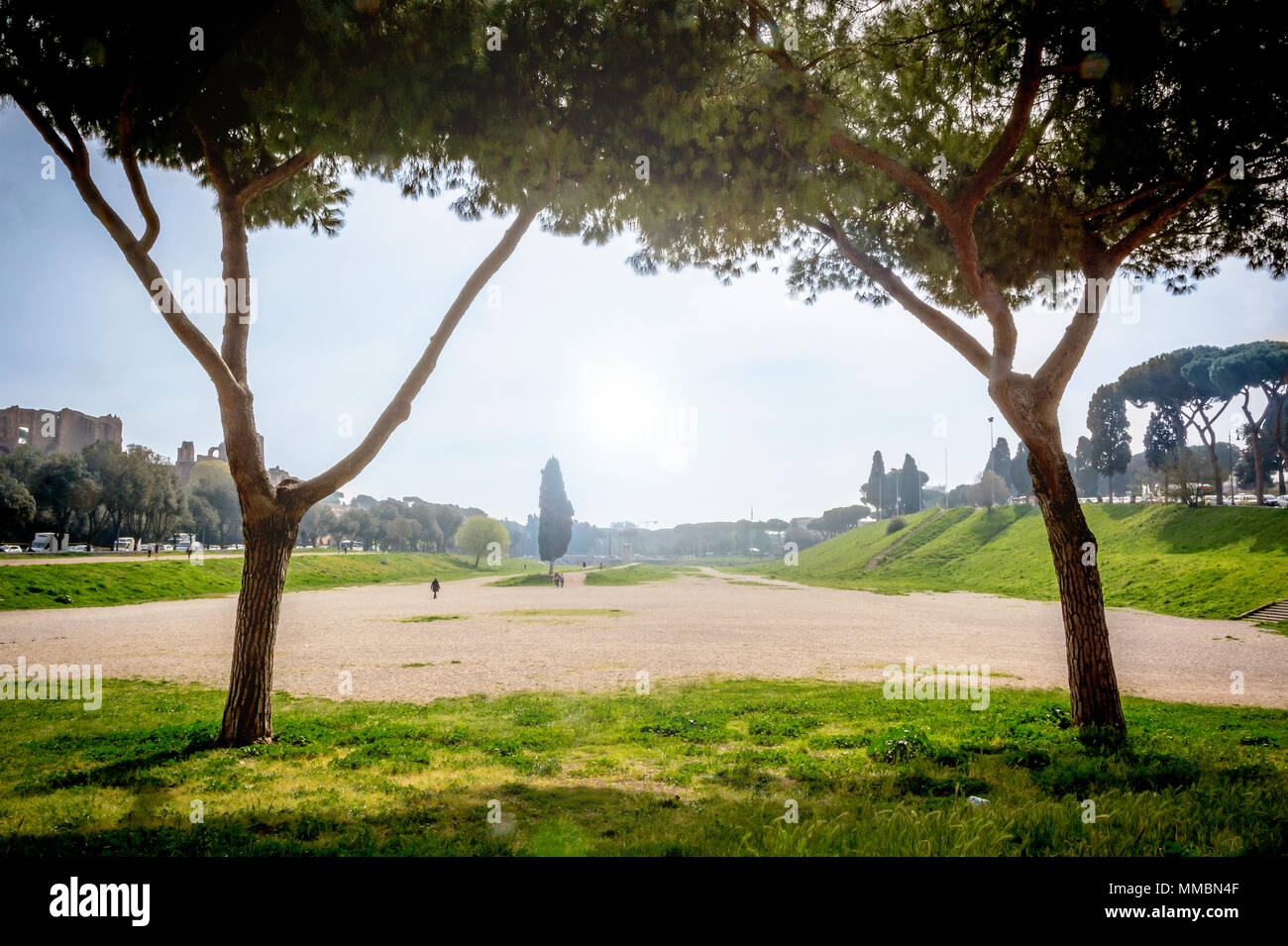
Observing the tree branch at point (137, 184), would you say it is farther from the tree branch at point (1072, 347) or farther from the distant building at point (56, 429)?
the distant building at point (56, 429)

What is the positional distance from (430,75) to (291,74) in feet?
4.14

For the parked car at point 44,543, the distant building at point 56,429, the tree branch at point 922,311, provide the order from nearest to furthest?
the tree branch at point 922,311, the parked car at point 44,543, the distant building at point 56,429

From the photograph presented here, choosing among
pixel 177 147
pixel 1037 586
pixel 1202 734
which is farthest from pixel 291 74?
pixel 1037 586

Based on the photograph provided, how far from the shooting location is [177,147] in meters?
6.84

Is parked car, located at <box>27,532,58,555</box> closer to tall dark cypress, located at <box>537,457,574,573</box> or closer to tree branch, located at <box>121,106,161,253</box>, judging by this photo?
tall dark cypress, located at <box>537,457,574,573</box>

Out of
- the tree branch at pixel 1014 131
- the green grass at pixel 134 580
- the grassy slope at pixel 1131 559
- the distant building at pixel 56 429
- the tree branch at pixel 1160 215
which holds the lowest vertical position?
the green grass at pixel 134 580

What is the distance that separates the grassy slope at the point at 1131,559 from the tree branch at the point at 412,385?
109 feet

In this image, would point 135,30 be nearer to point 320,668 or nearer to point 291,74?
point 291,74

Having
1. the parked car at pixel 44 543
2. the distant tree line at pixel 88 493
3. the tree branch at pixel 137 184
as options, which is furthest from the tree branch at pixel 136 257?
the parked car at pixel 44 543

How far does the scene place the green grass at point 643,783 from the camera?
404cm

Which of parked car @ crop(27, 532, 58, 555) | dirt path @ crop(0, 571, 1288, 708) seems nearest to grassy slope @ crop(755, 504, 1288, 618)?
dirt path @ crop(0, 571, 1288, 708)

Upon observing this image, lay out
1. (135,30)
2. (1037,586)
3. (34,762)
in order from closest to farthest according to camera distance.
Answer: (135,30) < (34,762) < (1037,586)

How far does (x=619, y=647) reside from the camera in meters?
16.8
